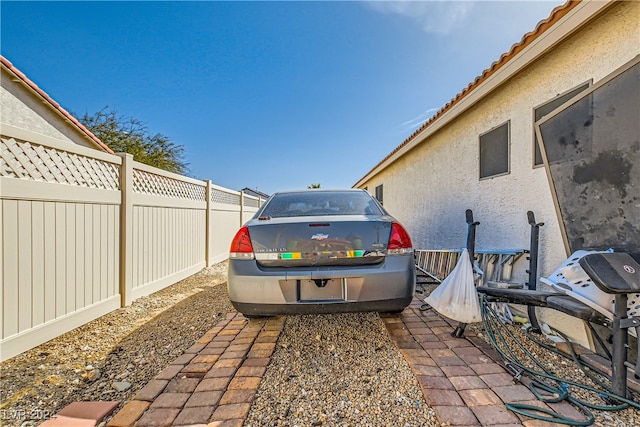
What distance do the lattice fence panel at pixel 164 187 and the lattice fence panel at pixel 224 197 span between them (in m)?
0.63

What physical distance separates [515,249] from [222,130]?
47.6ft

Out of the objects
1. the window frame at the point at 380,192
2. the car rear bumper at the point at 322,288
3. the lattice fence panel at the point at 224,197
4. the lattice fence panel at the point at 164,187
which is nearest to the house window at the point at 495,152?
the car rear bumper at the point at 322,288

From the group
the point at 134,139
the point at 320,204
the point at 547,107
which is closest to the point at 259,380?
the point at 320,204

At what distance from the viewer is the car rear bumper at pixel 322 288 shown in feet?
Answer: 7.66

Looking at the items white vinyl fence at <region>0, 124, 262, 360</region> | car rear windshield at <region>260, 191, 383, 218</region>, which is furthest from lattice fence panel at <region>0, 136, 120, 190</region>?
car rear windshield at <region>260, 191, 383, 218</region>

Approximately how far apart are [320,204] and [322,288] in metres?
1.09

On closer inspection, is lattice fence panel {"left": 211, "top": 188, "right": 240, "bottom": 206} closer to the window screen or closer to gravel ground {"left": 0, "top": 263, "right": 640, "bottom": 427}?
gravel ground {"left": 0, "top": 263, "right": 640, "bottom": 427}

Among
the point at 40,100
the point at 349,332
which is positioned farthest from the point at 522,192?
the point at 40,100

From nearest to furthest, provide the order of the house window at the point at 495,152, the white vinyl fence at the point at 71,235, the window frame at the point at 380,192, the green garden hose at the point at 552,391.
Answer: the green garden hose at the point at 552,391 → the white vinyl fence at the point at 71,235 → the house window at the point at 495,152 → the window frame at the point at 380,192

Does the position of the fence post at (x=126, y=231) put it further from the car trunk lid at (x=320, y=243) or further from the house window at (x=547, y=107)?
the house window at (x=547, y=107)

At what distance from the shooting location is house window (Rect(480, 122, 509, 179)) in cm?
362

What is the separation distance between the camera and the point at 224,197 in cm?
814

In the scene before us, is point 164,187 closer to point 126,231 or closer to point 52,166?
point 126,231

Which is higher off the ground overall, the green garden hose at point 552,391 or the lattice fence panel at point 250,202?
the lattice fence panel at point 250,202
